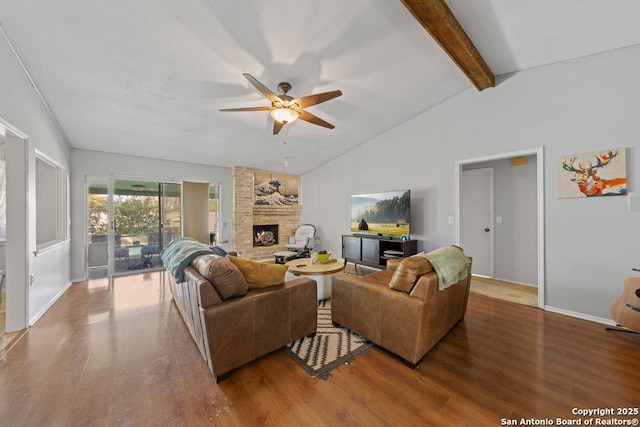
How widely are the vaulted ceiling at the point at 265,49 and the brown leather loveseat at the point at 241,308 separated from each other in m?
2.10

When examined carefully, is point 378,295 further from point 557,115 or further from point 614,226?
point 557,115

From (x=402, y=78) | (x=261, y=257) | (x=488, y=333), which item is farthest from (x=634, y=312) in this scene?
(x=261, y=257)

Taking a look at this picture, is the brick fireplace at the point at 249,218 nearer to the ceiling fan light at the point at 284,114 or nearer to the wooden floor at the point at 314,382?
the wooden floor at the point at 314,382

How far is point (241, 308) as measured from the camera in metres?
1.85

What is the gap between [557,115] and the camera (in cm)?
301

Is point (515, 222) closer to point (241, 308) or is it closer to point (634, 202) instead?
point (634, 202)

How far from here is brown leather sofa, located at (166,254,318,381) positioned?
1747 millimetres

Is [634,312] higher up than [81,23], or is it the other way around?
[81,23]

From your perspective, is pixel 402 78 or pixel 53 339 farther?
pixel 402 78

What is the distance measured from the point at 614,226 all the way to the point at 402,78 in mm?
3035

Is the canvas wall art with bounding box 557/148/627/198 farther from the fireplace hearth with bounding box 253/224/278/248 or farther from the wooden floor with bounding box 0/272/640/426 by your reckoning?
the fireplace hearth with bounding box 253/224/278/248

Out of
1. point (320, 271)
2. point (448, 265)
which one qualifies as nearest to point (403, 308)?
point (448, 265)

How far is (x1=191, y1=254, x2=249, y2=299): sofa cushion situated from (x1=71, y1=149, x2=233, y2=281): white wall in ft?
13.6

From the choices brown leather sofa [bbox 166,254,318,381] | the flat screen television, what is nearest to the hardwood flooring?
the flat screen television
